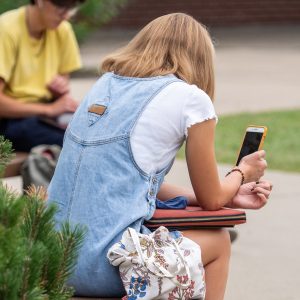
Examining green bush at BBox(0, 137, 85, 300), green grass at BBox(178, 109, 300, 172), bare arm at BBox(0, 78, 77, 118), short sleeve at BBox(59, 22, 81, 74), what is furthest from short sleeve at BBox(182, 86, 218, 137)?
green grass at BBox(178, 109, 300, 172)

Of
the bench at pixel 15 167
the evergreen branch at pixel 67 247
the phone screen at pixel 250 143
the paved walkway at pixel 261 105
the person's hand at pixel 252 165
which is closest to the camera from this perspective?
the evergreen branch at pixel 67 247

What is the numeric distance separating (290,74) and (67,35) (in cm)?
889

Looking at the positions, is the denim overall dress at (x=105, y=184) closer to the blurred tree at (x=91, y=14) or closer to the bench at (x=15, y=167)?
the bench at (x=15, y=167)

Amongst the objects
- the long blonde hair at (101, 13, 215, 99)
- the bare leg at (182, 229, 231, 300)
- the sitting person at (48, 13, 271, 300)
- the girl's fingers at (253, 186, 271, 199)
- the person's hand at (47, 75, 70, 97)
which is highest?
the long blonde hair at (101, 13, 215, 99)

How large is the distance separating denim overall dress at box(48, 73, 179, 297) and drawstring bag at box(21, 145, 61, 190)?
191cm

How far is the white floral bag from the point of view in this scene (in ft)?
10.5

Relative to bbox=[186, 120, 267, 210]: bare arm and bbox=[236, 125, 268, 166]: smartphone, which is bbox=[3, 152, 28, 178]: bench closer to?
bbox=[236, 125, 268, 166]: smartphone

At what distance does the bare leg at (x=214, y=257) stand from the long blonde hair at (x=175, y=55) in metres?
0.54

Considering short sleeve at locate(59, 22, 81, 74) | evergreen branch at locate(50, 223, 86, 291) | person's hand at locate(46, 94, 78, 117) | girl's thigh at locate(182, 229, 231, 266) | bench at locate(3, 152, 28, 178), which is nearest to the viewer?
evergreen branch at locate(50, 223, 86, 291)

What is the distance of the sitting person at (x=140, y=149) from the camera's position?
10.9 feet

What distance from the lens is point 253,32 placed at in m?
21.4

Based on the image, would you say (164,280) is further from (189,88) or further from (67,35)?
(67,35)

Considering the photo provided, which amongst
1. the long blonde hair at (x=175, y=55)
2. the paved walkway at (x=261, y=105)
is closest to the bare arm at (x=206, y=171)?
the long blonde hair at (x=175, y=55)

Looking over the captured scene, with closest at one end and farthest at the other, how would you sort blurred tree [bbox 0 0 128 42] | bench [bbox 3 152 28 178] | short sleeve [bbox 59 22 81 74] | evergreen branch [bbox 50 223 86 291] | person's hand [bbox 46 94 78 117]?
evergreen branch [bbox 50 223 86 291] → bench [bbox 3 152 28 178] → person's hand [bbox 46 94 78 117] → short sleeve [bbox 59 22 81 74] → blurred tree [bbox 0 0 128 42]
